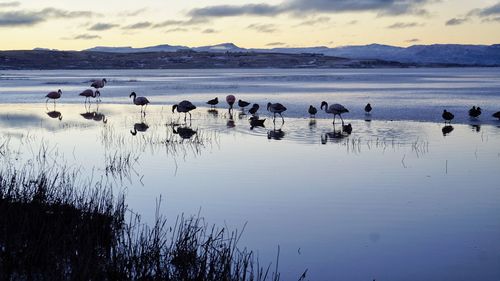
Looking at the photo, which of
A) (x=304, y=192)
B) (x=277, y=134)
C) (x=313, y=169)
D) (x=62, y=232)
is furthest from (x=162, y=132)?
(x=62, y=232)

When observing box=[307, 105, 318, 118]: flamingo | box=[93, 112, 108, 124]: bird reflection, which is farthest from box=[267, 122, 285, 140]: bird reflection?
box=[93, 112, 108, 124]: bird reflection

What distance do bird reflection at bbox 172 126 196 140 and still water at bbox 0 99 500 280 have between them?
0.36ft

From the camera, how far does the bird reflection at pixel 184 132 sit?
2116 cm

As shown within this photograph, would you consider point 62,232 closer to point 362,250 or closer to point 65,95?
point 362,250

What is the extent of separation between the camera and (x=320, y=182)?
A: 13266 millimetres

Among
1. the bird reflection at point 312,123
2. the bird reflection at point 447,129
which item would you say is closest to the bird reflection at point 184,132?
the bird reflection at point 312,123

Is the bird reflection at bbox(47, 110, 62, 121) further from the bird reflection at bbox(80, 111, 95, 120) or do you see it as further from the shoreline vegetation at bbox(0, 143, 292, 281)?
the shoreline vegetation at bbox(0, 143, 292, 281)

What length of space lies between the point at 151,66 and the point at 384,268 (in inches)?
5720

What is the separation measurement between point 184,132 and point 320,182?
997 cm

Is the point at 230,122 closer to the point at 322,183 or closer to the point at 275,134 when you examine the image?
the point at 275,134

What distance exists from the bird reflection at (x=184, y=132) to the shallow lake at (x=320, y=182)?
0.94 ft

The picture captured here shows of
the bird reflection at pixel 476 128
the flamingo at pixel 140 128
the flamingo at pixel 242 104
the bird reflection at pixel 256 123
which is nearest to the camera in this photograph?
the flamingo at pixel 140 128

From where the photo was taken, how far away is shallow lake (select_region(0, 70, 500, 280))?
28.3ft

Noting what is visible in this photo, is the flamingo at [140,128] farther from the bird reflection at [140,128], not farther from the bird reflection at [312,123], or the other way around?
the bird reflection at [312,123]
